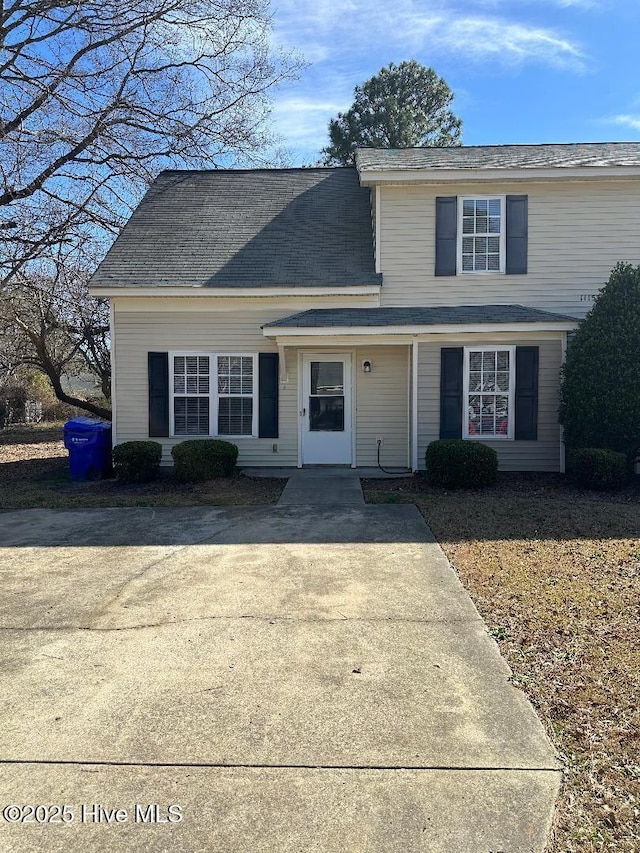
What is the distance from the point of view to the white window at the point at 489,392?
10.7m

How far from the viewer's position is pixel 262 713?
321 cm

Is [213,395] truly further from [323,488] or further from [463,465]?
[463,465]

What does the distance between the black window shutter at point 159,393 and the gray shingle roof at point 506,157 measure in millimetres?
5031

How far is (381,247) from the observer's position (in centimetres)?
1099

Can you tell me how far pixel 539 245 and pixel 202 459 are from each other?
7114 millimetres

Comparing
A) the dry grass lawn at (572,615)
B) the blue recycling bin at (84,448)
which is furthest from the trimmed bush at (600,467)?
the blue recycling bin at (84,448)

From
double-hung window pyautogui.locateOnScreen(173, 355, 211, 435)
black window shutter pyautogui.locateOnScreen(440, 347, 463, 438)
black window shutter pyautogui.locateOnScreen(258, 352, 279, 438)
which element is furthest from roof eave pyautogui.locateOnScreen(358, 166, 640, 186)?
double-hung window pyautogui.locateOnScreen(173, 355, 211, 435)

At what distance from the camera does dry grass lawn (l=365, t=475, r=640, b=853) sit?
258 cm

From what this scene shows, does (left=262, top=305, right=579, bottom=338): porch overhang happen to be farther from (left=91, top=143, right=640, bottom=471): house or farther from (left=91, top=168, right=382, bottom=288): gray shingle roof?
(left=91, top=168, right=382, bottom=288): gray shingle roof

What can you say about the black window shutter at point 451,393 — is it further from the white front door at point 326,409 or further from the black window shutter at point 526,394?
the white front door at point 326,409

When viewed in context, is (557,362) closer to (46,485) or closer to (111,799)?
(46,485)

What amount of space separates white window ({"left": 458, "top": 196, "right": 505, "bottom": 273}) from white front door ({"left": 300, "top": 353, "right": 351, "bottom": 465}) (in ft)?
9.37

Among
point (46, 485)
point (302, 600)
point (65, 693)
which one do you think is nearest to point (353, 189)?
point (46, 485)

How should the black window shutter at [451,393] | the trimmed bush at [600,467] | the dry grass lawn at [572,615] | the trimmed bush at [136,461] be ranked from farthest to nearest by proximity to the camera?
the black window shutter at [451,393], the trimmed bush at [136,461], the trimmed bush at [600,467], the dry grass lawn at [572,615]
